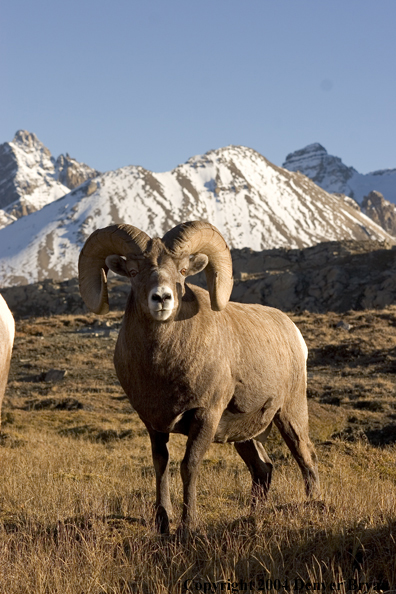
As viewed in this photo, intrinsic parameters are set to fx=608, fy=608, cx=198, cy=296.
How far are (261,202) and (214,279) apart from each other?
18140cm

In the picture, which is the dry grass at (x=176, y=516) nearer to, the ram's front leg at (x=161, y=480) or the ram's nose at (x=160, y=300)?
the ram's front leg at (x=161, y=480)

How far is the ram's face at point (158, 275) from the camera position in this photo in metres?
5.62

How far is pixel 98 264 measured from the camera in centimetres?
693

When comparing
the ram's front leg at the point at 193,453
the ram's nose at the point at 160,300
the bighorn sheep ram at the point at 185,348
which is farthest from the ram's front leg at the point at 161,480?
the ram's nose at the point at 160,300

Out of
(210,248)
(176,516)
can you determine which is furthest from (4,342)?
(176,516)

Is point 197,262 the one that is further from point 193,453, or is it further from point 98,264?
point 193,453

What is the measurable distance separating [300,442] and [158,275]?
3387 millimetres

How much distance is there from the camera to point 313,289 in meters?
49.3

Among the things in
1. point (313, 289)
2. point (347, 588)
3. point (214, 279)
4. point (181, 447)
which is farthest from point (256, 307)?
point (313, 289)

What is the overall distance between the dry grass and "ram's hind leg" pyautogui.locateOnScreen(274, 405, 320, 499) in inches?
8.4

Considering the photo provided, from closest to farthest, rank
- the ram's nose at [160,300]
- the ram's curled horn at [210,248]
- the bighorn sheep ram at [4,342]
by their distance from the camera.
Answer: the ram's nose at [160,300] < the bighorn sheep ram at [4,342] < the ram's curled horn at [210,248]

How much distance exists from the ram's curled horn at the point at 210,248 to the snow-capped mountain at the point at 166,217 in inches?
5347

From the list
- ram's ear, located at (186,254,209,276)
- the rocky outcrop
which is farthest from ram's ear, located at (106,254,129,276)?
the rocky outcrop

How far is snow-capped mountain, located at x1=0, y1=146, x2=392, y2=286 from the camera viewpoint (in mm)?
154375
